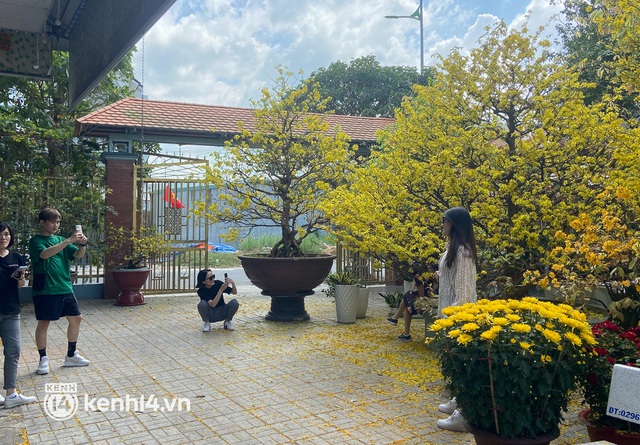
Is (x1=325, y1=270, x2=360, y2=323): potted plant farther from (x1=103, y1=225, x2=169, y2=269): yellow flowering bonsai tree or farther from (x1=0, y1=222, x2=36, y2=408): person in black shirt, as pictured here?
(x1=0, y1=222, x2=36, y2=408): person in black shirt

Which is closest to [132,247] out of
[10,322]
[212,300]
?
[212,300]

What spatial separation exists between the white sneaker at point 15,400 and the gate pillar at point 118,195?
632 cm

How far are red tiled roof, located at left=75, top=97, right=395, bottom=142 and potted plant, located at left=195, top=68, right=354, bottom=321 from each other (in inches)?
71.9

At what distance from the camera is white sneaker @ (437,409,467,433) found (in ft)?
13.5

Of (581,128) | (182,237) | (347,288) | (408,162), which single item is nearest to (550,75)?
(581,128)

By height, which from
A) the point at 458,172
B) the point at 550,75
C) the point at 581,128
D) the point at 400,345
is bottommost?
the point at 400,345

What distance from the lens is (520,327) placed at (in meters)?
3.13

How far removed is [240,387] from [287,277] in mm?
3178

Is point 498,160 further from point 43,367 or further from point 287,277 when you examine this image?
point 43,367

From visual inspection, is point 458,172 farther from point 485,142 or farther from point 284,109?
point 284,109

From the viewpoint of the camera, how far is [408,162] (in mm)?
6223

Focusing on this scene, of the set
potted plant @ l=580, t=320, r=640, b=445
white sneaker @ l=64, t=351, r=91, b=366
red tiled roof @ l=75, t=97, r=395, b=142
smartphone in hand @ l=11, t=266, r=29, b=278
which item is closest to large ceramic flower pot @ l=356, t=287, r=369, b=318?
red tiled roof @ l=75, t=97, r=395, b=142

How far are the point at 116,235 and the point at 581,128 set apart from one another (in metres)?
8.47

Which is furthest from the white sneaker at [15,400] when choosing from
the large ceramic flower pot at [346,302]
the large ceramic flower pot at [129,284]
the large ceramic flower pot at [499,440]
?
the large ceramic flower pot at [129,284]
